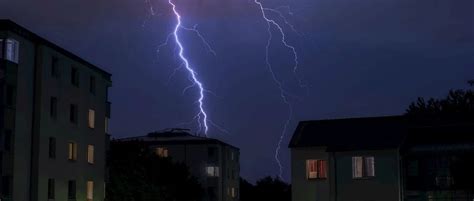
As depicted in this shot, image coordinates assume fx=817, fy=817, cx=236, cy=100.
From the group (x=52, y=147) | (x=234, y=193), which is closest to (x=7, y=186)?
(x=52, y=147)

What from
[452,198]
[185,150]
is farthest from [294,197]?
[185,150]

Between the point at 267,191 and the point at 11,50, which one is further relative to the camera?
the point at 267,191

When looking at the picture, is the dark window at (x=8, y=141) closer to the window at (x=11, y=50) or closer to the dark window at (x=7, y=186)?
the dark window at (x=7, y=186)

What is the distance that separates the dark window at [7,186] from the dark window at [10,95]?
3.20 m

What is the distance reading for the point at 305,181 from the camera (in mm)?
45344

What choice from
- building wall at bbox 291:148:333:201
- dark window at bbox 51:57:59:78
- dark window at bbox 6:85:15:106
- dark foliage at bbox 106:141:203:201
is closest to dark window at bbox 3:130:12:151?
dark window at bbox 6:85:15:106

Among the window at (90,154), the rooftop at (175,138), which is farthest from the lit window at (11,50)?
the rooftop at (175,138)

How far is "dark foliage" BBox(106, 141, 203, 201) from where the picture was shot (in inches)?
2172

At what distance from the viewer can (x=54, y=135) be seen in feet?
133

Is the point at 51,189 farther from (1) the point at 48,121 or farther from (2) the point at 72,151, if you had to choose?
(2) the point at 72,151

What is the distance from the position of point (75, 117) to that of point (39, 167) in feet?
18.3

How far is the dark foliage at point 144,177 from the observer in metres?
55.2

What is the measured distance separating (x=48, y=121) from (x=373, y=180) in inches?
673

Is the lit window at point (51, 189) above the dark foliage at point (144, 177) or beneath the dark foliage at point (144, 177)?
beneath
